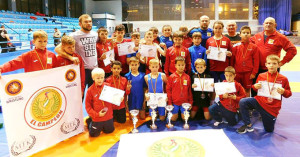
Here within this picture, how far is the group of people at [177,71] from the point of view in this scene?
10.4ft

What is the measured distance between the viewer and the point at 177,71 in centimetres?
370

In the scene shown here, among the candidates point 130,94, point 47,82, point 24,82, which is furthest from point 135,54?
point 24,82

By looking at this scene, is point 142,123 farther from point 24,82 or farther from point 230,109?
point 24,82

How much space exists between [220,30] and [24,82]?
128 inches

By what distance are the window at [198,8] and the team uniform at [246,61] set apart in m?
20.3

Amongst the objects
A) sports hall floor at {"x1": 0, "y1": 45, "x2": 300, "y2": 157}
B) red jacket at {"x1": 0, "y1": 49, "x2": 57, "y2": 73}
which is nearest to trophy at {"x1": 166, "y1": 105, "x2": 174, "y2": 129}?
sports hall floor at {"x1": 0, "y1": 45, "x2": 300, "y2": 157}

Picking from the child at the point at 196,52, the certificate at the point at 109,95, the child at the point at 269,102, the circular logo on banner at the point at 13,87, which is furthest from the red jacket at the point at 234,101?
the circular logo on banner at the point at 13,87

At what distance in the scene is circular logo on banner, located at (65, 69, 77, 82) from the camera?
3041 millimetres

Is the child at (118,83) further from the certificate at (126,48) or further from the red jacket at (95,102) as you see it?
the certificate at (126,48)

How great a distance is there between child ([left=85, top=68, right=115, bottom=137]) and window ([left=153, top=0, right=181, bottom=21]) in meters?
21.3

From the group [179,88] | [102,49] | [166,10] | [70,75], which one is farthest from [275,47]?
[166,10]

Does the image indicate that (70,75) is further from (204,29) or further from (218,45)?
(204,29)

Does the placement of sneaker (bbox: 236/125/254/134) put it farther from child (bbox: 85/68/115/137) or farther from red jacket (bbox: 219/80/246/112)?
child (bbox: 85/68/115/137)

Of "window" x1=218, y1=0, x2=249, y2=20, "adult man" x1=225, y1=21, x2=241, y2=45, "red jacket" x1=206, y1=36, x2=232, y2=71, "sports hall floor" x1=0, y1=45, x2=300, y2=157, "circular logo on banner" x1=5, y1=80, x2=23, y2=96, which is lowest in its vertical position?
"sports hall floor" x1=0, y1=45, x2=300, y2=157
